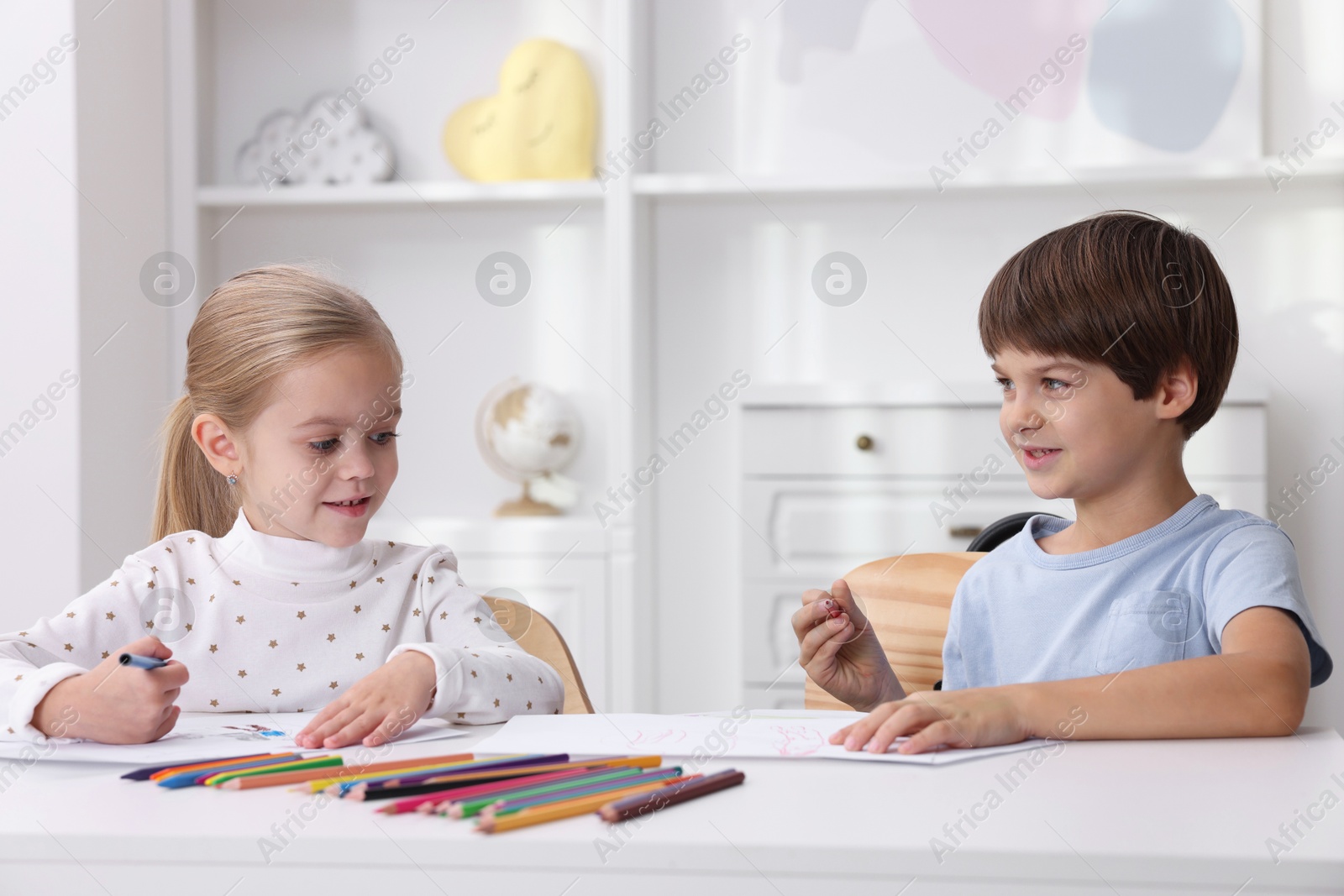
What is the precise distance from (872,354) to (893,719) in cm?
174

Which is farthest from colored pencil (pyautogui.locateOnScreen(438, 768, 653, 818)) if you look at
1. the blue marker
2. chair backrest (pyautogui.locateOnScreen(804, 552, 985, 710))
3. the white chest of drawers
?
the white chest of drawers

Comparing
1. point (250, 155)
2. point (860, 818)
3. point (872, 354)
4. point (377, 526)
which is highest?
point (250, 155)

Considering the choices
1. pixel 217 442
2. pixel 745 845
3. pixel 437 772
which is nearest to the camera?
pixel 745 845

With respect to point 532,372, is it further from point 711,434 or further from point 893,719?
point 893,719

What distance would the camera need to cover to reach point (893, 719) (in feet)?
2.30

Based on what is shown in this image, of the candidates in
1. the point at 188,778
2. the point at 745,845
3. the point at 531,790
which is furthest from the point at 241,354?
the point at 745,845

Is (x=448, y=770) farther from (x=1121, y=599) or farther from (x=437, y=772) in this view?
(x=1121, y=599)

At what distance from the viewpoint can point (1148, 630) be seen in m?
0.98

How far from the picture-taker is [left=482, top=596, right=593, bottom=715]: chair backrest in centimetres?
117

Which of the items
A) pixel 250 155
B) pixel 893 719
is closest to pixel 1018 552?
pixel 893 719

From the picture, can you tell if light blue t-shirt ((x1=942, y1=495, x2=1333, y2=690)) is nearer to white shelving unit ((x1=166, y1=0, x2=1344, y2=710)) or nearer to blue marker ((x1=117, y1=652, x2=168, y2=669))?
blue marker ((x1=117, y1=652, x2=168, y2=669))

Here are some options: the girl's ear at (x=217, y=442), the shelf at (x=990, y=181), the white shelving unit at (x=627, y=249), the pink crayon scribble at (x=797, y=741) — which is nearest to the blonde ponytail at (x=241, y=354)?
the girl's ear at (x=217, y=442)

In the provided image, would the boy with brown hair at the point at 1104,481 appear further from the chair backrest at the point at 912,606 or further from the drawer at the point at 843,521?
the drawer at the point at 843,521

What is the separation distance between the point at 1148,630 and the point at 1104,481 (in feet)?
0.45
